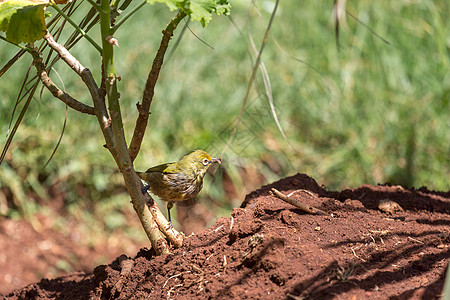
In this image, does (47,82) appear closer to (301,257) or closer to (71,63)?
(71,63)

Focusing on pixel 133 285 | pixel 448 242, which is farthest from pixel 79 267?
pixel 448 242

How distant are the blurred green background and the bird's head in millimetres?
1133

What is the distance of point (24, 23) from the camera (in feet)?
6.53

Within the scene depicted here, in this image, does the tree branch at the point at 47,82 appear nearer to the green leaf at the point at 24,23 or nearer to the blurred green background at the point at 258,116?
the green leaf at the point at 24,23

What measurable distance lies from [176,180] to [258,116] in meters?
2.09

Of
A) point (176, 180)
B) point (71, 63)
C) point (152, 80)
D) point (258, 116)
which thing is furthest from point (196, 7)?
point (258, 116)

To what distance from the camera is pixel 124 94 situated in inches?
229

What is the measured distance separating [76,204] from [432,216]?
11.5 ft

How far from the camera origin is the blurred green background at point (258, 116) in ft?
17.1

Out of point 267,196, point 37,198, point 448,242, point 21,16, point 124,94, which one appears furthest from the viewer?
point 124,94

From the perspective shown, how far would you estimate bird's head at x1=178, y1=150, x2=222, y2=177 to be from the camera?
349 cm

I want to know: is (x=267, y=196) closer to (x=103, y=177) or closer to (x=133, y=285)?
(x=133, y=285)

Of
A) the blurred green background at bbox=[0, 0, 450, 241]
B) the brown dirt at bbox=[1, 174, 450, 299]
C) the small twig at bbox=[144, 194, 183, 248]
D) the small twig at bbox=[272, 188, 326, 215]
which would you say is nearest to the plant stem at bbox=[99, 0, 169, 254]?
the small twig at bbox=[144, 194, 183, 248]

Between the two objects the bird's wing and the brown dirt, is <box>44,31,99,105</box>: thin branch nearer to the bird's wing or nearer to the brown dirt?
the brown dirt
